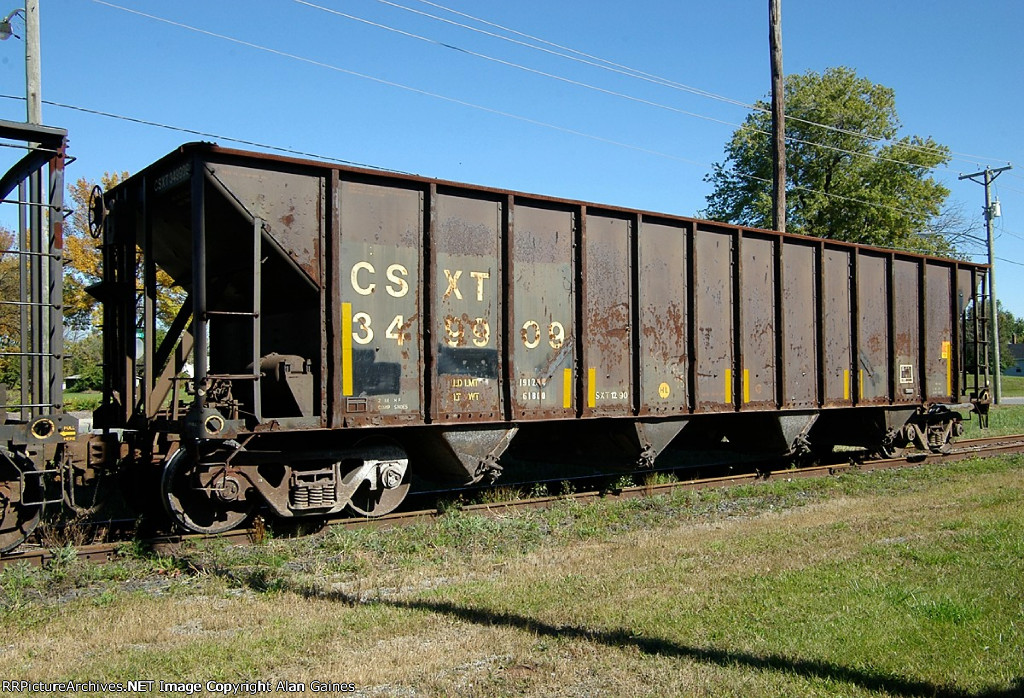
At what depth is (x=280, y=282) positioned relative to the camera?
870 cm

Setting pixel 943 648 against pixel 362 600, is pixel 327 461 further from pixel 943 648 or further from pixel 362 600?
pixel 943 648

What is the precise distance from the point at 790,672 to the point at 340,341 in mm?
5290

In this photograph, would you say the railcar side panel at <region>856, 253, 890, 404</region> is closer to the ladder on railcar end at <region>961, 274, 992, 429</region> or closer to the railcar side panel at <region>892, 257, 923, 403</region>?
the railcar side panel at <region>892, 257, 923, 403</region>

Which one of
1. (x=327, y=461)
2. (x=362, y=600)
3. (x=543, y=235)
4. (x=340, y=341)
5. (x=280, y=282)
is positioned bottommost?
(x=362, y=600)

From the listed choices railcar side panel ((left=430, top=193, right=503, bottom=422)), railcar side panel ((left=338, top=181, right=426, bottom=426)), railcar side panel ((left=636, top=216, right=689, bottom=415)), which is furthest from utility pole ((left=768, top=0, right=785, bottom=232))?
railcar side panel ((left=338, top=181, right=426, bottom=426))

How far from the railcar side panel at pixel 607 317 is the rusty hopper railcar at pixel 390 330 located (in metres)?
0.03

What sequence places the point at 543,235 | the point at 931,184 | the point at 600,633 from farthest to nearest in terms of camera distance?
the point at 931,184
the point at 543,235
the point at 600,633

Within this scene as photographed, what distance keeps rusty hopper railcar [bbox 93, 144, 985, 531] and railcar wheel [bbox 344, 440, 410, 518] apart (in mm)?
22

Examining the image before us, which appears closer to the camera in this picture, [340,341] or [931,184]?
[340,341]

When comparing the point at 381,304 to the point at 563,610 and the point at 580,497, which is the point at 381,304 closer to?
the point at 580,497

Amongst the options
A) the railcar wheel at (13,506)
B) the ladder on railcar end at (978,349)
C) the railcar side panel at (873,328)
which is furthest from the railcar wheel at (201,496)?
the ladder on railcar end at (978,349)

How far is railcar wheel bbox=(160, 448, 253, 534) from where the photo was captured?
793 cm

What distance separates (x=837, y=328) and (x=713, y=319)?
3.02m

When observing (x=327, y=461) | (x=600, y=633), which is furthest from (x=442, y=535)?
(x=600, y=633)
